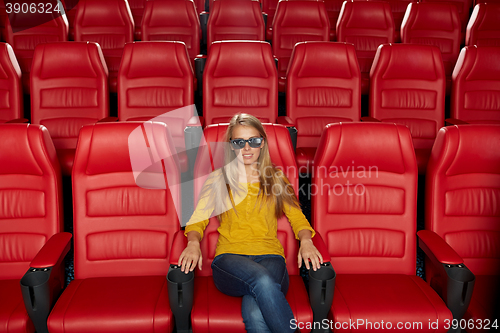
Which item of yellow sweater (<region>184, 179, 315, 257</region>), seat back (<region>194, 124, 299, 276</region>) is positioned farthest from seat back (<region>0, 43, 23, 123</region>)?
yellow sweater (<region>184, 179, 315, 257</region>)

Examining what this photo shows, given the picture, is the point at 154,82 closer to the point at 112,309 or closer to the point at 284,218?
the point at 284,218

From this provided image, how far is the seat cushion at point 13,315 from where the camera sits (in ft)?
3.76

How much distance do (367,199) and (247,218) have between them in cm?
48

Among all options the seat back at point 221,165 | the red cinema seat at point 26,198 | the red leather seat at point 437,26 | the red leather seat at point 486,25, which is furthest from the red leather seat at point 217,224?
the red leather seat at point 486,25

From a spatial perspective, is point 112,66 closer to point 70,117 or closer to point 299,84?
point 70,117

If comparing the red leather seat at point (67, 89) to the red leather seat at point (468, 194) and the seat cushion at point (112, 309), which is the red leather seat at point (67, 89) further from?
the red leather seat at point (468, 194)

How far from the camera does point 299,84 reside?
225 centimetres

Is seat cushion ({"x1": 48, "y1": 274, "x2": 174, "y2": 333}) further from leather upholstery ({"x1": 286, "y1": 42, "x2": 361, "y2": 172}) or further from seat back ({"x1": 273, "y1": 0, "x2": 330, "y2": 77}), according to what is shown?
seat back ({"x1": 273, "y1": 0, "x2": 330, "y2": 77})

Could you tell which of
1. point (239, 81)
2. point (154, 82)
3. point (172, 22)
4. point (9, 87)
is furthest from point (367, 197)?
point (172, 22)

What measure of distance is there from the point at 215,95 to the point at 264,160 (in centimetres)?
100

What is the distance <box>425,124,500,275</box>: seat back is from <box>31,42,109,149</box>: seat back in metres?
1.82

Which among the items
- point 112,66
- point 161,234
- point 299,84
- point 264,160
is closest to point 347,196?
point 264,160

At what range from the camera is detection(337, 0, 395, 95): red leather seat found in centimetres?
316

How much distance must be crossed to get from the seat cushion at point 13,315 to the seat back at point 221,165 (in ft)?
1.82
